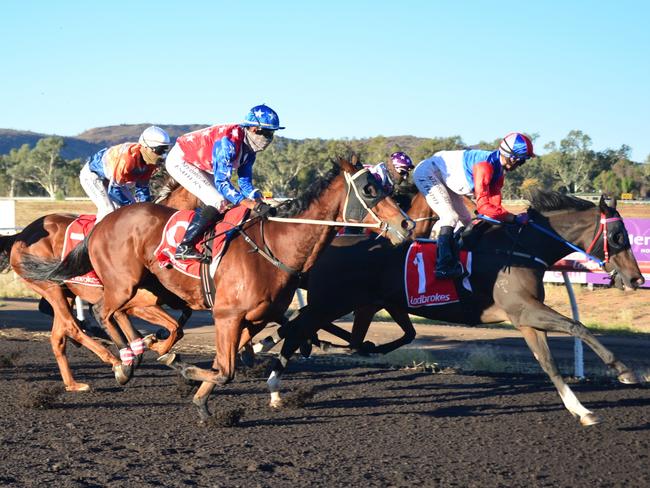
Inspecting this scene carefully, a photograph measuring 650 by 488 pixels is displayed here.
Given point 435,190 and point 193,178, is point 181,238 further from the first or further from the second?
point 435,190

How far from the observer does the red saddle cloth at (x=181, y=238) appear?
6.47 m

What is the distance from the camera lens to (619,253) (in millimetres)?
7242

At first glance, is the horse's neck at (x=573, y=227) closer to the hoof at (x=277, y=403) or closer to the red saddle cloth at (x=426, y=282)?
the red saddle cloth at (x=426, y=282)

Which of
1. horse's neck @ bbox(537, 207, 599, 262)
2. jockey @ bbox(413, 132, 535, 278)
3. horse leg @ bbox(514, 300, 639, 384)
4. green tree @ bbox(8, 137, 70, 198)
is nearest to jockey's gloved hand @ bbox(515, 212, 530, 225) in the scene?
jockey @ bbox(413, 132, 535, 278)

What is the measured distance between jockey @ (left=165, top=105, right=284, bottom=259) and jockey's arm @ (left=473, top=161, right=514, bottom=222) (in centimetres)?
168

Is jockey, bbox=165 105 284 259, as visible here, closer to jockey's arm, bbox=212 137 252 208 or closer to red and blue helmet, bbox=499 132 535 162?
jockey's arm, bbox=212 137 252 208

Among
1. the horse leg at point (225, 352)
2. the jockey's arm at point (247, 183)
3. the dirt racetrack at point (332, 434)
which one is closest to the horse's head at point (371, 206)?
the jockey's arm at point (247, 183)

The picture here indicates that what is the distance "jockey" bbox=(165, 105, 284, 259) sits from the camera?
6.52 m

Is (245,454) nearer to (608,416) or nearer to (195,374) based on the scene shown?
(195,374)

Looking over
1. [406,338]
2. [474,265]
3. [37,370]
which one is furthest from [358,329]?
[37,370]

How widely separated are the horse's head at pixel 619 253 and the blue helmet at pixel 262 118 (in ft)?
9.38

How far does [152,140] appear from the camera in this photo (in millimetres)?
8023

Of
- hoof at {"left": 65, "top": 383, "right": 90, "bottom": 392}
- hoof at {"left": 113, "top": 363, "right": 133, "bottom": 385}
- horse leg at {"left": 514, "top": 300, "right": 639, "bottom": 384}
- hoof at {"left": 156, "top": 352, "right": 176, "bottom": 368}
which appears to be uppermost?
horse leg at {"left": 514, "top": 300, "right": 639, "bottom": 384}

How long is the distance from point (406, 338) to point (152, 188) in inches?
119
